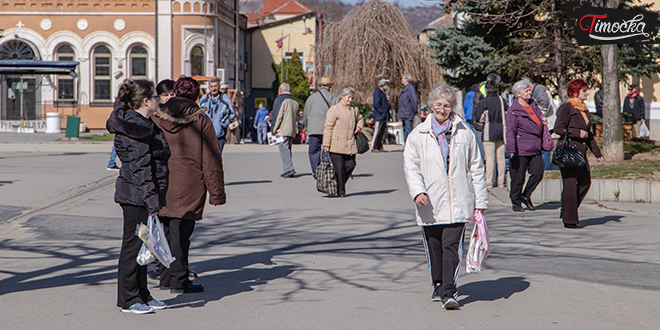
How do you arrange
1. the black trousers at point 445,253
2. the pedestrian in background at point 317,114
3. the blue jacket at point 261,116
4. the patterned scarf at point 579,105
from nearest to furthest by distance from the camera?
the black trousers at point 445,253
the patterned scarf at point 579,105
the pedestrian in background at point 317,114
the blue jacket at point 261,116

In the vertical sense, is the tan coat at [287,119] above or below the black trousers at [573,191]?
above

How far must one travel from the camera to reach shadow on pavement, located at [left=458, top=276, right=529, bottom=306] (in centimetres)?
569

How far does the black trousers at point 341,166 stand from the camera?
1158 centimetres

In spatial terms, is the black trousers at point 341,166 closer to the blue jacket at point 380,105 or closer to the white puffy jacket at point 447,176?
the white puffy jacket at point 447,176

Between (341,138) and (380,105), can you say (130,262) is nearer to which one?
(341,138)

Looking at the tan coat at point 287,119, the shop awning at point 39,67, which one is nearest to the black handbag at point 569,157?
the tan coat at point 287,119

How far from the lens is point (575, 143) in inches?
356

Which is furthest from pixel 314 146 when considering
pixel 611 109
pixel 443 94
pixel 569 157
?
pixel 443 94

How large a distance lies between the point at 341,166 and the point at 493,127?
101 inches

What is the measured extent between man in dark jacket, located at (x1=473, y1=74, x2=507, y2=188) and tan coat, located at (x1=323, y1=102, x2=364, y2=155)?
2140 mm

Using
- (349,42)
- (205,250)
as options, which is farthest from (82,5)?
(205,250)

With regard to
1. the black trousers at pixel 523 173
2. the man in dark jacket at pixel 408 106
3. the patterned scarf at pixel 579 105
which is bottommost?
the black trousers at pixel 523 173

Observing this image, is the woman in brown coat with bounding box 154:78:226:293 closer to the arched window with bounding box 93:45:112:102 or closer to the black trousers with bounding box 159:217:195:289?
the black trousers with bounding box 159:217:195:289

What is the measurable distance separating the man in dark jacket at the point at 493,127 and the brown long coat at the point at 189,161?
22.4ft
